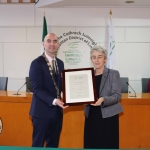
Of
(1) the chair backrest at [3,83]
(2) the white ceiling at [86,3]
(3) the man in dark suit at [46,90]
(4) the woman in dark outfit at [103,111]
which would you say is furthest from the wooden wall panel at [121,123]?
(2) the white ceiling at [86,3]

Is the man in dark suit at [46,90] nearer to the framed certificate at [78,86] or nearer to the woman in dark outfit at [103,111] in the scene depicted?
the framed certificate at [78,86]

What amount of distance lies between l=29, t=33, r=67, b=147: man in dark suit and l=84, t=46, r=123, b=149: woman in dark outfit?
0.39 metres

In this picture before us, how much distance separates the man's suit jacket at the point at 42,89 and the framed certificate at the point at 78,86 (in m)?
0.19

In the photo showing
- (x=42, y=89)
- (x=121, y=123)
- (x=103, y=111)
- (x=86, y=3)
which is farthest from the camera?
(x=86, y=3)

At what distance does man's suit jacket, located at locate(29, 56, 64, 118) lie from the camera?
2.47 m

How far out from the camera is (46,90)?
8.30 ft

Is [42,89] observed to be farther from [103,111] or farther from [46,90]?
[103,111]

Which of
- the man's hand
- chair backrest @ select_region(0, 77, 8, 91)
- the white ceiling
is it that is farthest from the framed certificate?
the white ceiling

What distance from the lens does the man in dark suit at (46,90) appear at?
98.0 inches

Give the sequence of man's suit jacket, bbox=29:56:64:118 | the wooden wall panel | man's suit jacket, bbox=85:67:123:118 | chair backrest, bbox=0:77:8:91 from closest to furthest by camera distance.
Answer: man's suit jacket, bbox=85:67:123:118 < man's suit jacket, bbox=29:56:64:118 < the wooden wall panel < chair backrest, bbox=0:77:8:91

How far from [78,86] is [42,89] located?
0.40 meters

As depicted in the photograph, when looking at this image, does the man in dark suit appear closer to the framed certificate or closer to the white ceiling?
the framed certificate

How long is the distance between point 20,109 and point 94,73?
156 centimetres

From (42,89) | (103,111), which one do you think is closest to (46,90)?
(42,89)
